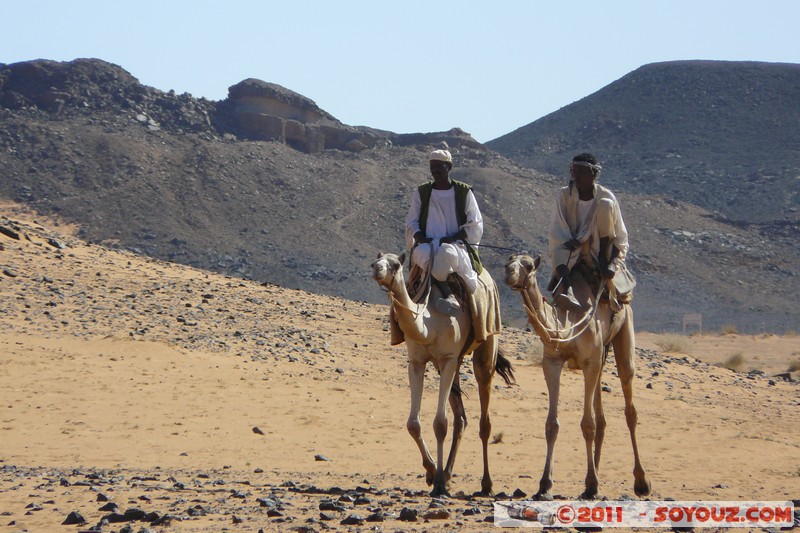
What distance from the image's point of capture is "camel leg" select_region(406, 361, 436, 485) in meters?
10.7

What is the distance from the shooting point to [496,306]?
483 inches

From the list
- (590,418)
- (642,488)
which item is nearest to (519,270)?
(590,418)

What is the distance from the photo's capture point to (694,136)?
8625cm

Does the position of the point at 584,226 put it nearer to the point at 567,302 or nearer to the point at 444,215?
the point at 567,302

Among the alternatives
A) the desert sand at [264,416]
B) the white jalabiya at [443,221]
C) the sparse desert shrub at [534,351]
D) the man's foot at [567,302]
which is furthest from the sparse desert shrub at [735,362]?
the man's foot at [567,302]

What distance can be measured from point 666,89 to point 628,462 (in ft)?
283

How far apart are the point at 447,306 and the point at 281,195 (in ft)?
152

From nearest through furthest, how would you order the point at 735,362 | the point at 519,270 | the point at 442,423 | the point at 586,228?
the point at 519,270
the point at 442,423
the point at 586,228
the point at 735,362

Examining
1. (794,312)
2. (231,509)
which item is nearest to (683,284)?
(794,312)

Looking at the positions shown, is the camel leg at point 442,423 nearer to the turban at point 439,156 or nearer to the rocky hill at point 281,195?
the turban at point 439,156

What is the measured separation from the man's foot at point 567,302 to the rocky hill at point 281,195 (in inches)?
1335

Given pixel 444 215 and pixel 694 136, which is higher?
pixel 694 136

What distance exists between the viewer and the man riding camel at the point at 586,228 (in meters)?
11.3

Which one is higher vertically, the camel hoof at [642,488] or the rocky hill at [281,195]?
the rocky hill at [281,195]
